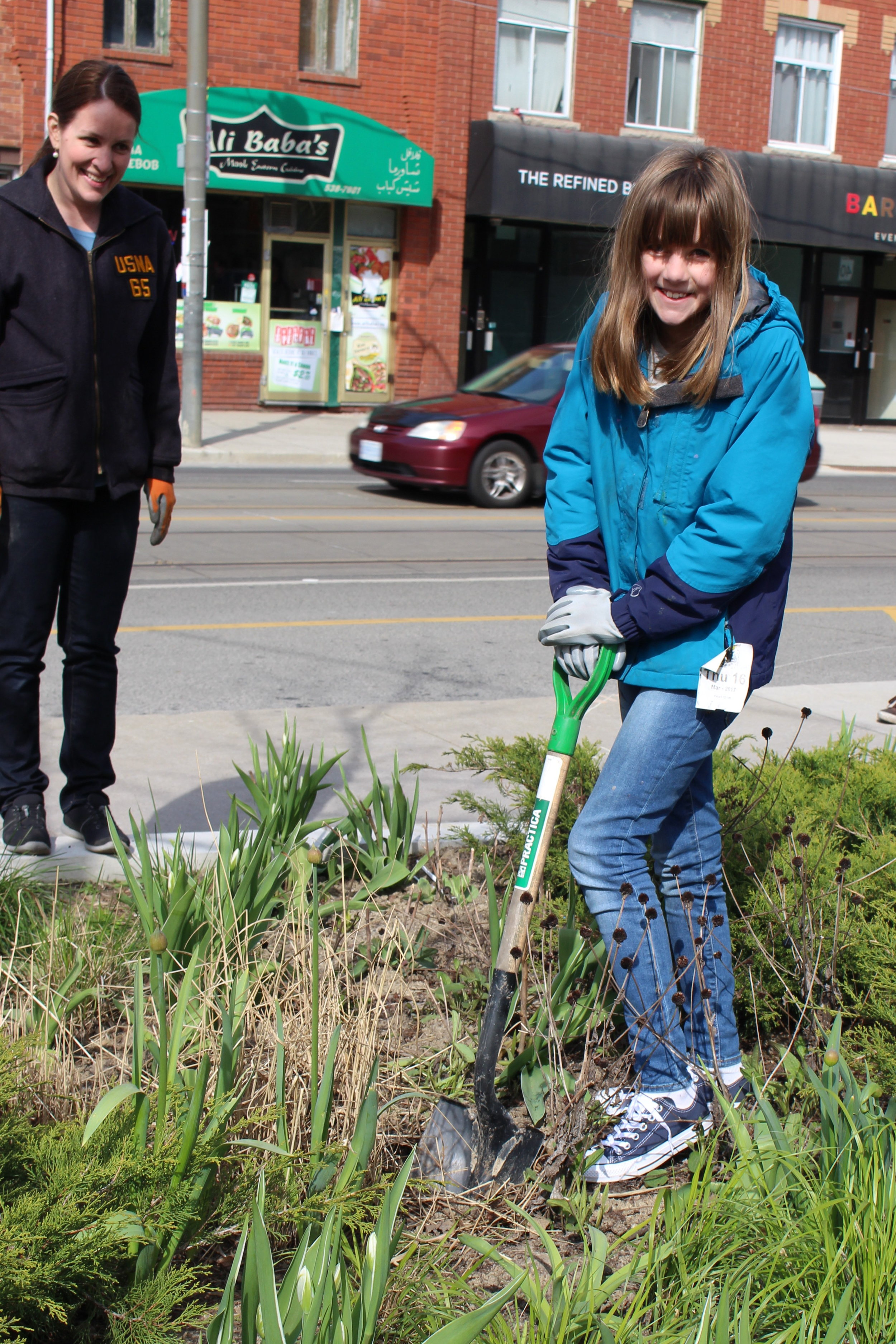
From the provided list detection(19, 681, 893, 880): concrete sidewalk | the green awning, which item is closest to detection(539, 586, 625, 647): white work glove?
detection(19, 681, 893, 880): concrete sidewalk

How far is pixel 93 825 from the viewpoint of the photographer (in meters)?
3.91

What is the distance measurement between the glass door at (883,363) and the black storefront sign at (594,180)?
346 centimetres

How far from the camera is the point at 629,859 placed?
2.60 m

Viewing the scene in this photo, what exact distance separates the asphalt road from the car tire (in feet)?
0.82

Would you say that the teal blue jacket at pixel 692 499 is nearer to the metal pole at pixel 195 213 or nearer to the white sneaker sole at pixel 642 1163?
the white sneaker sole at pixel 642 1163

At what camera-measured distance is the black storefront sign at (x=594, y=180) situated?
2261 cm

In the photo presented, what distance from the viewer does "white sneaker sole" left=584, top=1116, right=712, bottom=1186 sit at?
2.47 m

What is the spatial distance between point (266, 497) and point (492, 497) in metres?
2.29

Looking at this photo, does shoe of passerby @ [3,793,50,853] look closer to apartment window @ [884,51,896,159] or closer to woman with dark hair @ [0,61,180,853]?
woman with dark hair @ [0,61,180,853]

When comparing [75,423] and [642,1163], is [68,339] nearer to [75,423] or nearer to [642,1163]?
[75,423]

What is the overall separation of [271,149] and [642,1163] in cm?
2093

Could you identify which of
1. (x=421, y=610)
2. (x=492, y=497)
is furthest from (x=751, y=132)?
(x=421, y=610)

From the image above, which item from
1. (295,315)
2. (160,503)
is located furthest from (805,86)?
(160,503)

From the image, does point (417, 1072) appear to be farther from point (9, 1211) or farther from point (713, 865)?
point (9, 1211)
